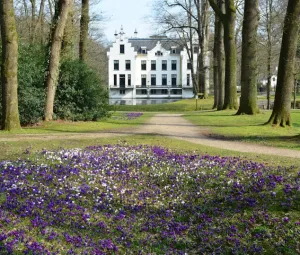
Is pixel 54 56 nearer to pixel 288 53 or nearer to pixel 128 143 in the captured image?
pixel 128 143

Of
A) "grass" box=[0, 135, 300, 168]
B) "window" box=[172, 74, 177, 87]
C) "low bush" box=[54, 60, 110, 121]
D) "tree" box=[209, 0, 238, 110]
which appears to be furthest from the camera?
"window" box=[172, 74, 177, 87]

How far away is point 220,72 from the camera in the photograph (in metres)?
35.0

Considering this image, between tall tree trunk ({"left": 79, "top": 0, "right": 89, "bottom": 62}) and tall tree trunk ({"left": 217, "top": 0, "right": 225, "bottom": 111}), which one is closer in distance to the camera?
tall tree trunk ({"left": 79, "top": 0, "right": 89, "bottom": 62})

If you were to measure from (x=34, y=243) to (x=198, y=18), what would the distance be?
47615 millimetres

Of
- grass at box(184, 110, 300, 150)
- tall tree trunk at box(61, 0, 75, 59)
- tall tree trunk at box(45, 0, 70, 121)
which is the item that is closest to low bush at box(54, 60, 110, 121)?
tall tree trunk at box(61, 0, 75, 59)

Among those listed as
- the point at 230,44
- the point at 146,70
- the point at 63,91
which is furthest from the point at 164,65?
the point at 63,91

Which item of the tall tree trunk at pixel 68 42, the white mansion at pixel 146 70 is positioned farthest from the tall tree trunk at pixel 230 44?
the white mansion at pixel 146 70

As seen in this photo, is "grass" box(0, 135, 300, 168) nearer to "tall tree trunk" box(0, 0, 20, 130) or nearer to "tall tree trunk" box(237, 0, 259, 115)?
"tall tree trunk" box(0, 0, 20, 130)

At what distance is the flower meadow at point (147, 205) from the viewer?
238 inches

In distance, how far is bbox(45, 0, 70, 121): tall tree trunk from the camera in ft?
70.1

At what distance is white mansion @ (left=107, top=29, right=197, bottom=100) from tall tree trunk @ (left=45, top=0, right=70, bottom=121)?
71021mm

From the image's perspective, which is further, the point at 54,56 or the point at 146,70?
the point at 146,70

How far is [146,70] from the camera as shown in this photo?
310 ft

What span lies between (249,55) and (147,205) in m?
18.8
